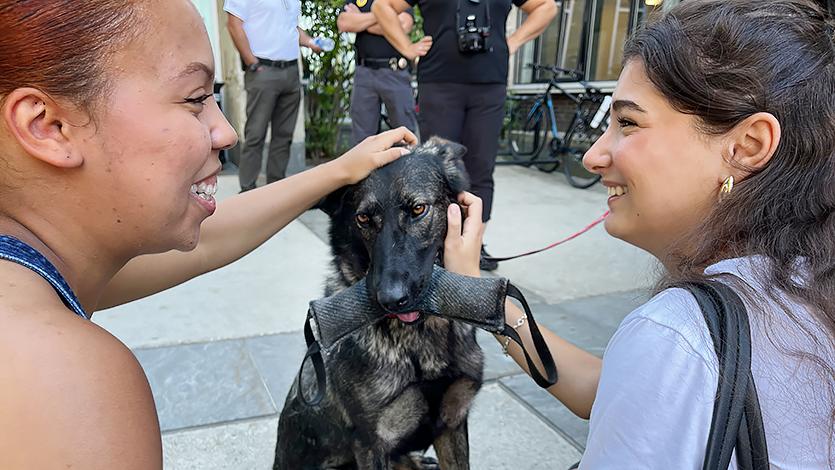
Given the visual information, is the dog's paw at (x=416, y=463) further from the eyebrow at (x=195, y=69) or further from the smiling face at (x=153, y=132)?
the eyebrow at (x=195, y=69)

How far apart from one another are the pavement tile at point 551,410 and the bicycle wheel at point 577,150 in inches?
204

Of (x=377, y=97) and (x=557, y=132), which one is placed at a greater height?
(x=377, y=97)

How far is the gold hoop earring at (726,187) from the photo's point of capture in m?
1.10

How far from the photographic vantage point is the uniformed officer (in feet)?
18.1

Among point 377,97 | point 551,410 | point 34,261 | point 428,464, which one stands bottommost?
point 551,410

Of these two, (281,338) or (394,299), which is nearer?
(394,299)

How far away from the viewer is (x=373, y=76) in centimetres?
570

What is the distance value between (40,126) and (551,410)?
2300mm

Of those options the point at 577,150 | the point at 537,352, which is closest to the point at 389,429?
the point at 537,352

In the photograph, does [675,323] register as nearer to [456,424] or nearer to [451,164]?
[456,424]

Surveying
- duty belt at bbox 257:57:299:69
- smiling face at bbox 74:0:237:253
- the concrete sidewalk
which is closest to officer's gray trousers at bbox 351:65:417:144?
duty belt at bbox 257:57:299:69

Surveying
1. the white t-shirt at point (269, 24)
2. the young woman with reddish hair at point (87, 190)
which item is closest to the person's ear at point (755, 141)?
the young woman with reddish hair at point (87, 190)

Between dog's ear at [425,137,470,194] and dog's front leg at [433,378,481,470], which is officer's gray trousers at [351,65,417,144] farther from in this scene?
dog's front leg at [433,378,481,470]

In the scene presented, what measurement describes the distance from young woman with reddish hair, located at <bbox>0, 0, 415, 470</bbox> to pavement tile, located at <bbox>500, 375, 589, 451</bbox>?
1.90 metres
